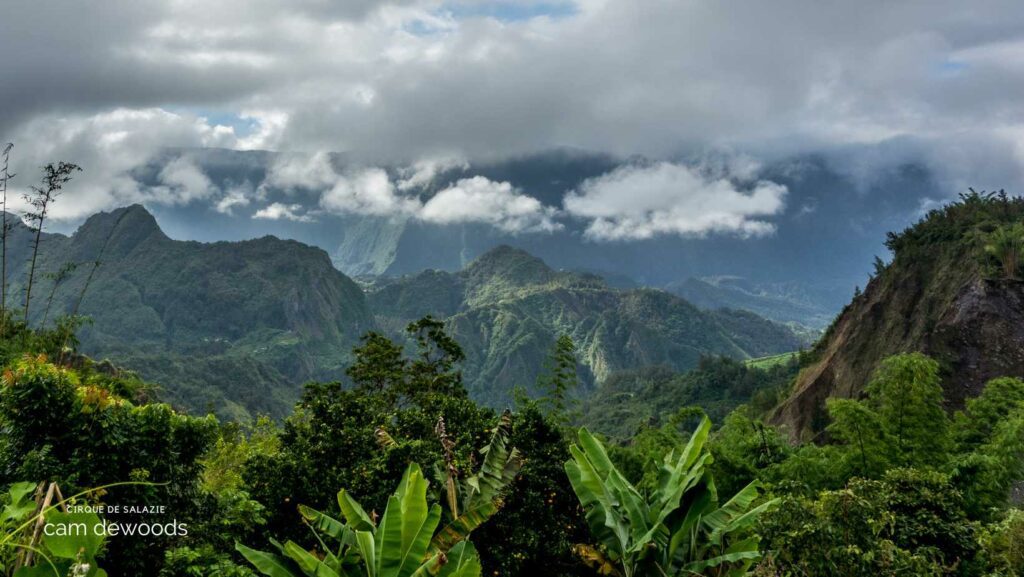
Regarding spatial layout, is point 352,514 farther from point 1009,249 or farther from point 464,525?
point 1009,249

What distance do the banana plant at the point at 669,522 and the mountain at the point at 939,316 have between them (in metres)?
35.4

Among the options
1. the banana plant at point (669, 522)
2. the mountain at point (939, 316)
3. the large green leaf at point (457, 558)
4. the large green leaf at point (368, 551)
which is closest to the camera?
the large green leaf at point (368, 551)

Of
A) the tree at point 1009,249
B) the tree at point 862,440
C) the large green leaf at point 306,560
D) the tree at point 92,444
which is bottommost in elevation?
the tree at point 862,440

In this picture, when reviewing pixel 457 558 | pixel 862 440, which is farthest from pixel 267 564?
pixel 862 440

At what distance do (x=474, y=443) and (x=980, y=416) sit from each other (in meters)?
23.5

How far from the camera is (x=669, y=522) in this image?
374 inches

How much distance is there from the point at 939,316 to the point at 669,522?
4577 centimetres

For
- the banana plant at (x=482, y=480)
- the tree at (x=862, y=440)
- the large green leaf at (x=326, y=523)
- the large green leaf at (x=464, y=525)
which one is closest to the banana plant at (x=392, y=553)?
the large green leaf at (x=326, y=523)

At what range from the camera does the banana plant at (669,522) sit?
9.07m

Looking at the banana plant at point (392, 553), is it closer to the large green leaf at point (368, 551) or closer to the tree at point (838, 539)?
the large green leaf at point (368, 551)

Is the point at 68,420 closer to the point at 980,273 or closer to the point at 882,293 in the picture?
the point at 980,273

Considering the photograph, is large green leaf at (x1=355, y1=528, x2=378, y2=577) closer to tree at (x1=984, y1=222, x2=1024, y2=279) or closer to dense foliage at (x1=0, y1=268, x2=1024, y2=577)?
dense foliage at (x1=0, y1=268, x2=1024, y2=577)

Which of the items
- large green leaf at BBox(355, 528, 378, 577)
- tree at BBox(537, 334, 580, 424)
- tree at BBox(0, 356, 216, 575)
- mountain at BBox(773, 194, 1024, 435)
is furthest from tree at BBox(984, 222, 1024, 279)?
tree at BBox(0, 356, 216, 575)

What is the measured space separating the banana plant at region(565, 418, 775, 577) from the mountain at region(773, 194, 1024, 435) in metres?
35.4
